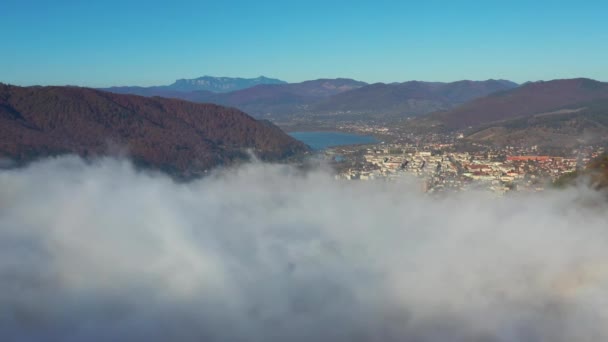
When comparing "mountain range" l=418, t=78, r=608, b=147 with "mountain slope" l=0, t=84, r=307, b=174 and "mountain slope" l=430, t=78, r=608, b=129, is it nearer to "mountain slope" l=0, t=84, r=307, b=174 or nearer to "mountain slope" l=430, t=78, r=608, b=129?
"mountain slope" l=430, t=78, r=608, b=129

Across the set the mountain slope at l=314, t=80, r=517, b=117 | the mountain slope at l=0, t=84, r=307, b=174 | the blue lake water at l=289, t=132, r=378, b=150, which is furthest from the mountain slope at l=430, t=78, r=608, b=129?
the mountain slope at l=0, t=84, r=307, b=174

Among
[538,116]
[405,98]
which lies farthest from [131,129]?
[405,98]

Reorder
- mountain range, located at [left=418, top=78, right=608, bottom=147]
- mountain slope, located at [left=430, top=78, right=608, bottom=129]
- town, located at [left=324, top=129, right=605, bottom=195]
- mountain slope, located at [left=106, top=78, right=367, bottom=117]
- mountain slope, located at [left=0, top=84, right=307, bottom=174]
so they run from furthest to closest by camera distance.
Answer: mountain slope, located at [left=106, top=78, right=367, bottom=117] → mountain slope, located at [left=430, top=78, right=608, bottom=129] → mountain range, located at [left=418, top=78, right=608, bottom=147] → mountain slope, located at [left=0, top=84, right=307, bottom=174] → town, located at [left=324, top=129, right=605, bottom=195]

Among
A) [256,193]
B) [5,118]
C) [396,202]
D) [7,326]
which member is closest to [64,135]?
[5,118]

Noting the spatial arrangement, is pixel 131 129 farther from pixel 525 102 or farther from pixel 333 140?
pixel 525 102

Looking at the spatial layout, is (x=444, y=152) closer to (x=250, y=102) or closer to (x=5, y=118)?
(x=5, y=118)

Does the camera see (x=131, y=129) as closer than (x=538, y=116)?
Yes

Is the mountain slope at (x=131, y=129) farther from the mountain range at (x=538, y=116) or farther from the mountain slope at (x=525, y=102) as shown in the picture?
the mountain slope at (x=525, y=102)
